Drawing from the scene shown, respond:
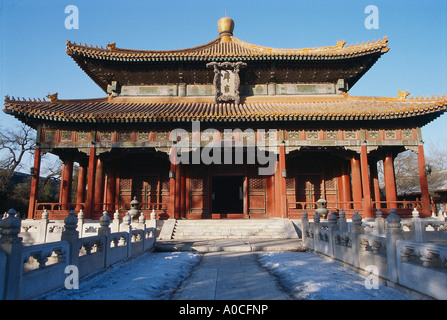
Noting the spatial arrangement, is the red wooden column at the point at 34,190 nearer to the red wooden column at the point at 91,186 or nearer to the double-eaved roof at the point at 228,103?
the double-eaved roof at the point at 228,103

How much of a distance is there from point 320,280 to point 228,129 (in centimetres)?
1049

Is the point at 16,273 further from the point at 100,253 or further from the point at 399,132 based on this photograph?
the point at 399,132

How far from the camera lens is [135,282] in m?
5.48

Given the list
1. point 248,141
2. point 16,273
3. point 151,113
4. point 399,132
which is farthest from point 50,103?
point 399,132

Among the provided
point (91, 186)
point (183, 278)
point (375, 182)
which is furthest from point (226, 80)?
point (183, 278)

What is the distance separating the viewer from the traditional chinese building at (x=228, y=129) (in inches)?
577

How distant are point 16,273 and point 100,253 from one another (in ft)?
8.79

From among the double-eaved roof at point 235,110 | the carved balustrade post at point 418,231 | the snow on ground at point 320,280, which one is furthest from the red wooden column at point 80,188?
the carved balustrade post at point 418,231

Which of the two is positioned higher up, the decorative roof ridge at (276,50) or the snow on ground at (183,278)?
the decorative roof ridge at (276,50)

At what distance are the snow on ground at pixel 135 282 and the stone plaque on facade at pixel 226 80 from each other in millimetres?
10444

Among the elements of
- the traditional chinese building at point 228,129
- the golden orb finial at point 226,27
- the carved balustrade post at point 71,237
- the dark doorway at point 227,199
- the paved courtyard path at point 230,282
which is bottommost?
the paved courtyard path at point 230,282

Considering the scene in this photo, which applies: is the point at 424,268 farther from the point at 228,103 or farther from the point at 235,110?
the point at 228,103

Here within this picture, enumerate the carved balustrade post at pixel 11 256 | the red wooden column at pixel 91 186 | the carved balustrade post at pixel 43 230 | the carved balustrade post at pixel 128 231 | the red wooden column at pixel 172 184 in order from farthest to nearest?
1. the red wooden column at pixel 91 186
2. the red wooden column at pixel 172 184
3. the carved balustrade post at pixel 43 230
4. the carved balustrade post at pixel 128 231
5. the carved balustrade post at pixel 11 256

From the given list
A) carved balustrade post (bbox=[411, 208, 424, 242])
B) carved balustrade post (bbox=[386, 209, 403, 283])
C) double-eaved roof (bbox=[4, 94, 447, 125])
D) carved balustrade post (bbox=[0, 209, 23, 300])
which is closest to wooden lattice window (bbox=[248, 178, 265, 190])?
double-eaved roof (bbox=[4, 94, 447, 125])
